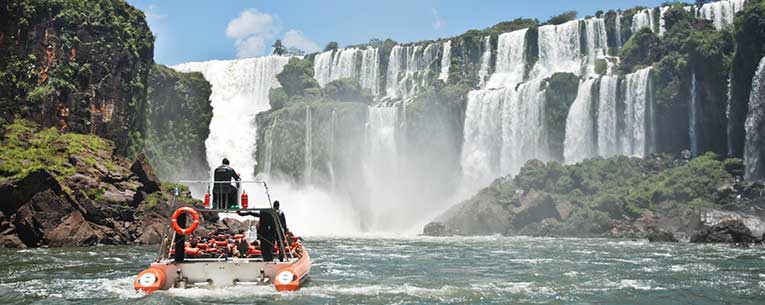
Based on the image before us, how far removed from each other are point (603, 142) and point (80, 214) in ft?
148

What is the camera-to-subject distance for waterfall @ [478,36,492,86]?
84581 mm

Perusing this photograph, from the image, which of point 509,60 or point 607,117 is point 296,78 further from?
point 607,117

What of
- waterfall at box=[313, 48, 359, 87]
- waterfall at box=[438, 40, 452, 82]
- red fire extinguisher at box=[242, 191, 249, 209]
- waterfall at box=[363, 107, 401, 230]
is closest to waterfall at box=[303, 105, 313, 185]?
waterfall at box=[363, 107, 401, 230]

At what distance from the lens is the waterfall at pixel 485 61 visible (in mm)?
84581

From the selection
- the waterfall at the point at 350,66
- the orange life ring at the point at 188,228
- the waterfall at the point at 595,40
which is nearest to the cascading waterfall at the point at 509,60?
the waterfall at the point at 595,40

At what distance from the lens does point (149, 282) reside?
53.2ft

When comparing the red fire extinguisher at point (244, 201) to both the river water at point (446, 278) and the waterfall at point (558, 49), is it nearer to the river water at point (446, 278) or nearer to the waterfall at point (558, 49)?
the river water at point (446, 278)

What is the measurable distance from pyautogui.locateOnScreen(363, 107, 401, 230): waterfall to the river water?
3937cm

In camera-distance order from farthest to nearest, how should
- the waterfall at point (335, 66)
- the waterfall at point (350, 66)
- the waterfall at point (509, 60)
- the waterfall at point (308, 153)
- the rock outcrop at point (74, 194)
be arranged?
1. the waterfall at point (335, 66)
2. the waterfall at point (350, 66)
3. the waterfall at point (509, 60)
4. the waterfall at point (308, 153)
5. the rock outcrop at point (74, 194)

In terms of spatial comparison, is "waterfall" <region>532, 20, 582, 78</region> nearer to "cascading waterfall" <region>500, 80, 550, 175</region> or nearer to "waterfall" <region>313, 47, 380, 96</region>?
"cascading waterfall" <region>500, 80, 550, 175</region>

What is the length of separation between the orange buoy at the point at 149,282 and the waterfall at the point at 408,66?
238ft

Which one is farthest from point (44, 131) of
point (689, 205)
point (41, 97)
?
point (689, 205)

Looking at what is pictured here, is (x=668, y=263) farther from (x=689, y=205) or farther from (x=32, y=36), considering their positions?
(x=32, y=36)

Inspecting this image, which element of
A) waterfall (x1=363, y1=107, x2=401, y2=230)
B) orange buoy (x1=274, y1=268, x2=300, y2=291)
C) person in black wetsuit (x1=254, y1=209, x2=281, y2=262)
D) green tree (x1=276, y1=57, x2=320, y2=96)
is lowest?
orange buoy (x1=274, y1=268, x2=300, y2=291)
